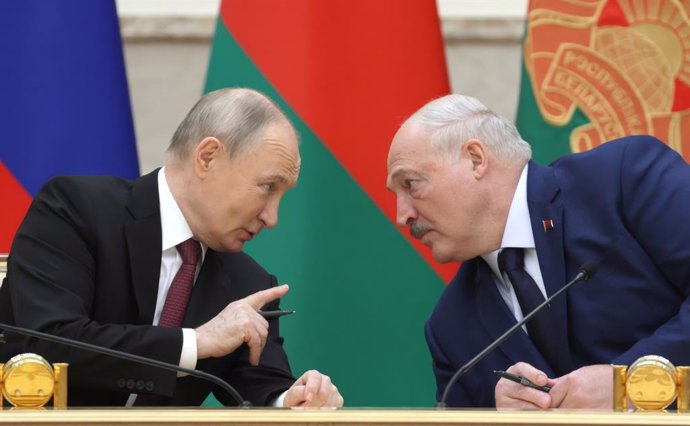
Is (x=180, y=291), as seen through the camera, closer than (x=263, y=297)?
No

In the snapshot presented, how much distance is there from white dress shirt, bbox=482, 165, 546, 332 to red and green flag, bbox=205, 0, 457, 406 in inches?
35.6

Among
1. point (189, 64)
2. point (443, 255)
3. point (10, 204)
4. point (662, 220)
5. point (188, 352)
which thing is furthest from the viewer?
point (189, 64)

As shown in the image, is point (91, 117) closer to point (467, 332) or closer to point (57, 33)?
point (57, 33)

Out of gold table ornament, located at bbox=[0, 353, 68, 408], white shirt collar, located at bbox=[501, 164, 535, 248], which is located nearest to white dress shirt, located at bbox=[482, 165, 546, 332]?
white shirt collar, located at bbox=[501, 164, 535, 248]

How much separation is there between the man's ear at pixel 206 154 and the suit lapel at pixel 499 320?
2.23 ft

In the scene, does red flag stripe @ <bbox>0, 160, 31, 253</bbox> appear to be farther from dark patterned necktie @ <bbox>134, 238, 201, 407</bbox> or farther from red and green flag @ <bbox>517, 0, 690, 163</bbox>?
red and green flag @ <bbox>517, 0, 690, 163</bbox>

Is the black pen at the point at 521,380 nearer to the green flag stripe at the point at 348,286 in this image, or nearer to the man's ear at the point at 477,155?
the man's ear at the point at 477,155

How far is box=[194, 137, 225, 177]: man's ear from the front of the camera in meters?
2.79

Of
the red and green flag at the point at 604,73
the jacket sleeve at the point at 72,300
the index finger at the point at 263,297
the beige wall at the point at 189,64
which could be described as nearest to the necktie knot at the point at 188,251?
the jacket sleeve at the point at 72,300

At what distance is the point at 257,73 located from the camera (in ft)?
13.0

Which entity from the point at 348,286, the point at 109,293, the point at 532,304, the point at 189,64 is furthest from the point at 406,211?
the point at 189,64

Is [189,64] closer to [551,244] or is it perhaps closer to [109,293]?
[109,293]

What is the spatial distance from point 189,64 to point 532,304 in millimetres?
2898

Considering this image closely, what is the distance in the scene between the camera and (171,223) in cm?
281
